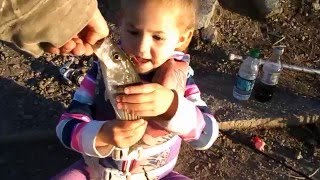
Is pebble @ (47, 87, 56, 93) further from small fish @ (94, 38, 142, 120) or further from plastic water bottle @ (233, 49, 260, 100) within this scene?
small fish @ (94, 38, 142, 120)

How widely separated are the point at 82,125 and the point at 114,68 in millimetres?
606

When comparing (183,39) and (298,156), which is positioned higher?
(183,39)

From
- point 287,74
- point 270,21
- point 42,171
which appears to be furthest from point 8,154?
point 270,21

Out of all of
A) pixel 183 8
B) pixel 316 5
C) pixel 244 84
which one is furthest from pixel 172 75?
pixel 316 5

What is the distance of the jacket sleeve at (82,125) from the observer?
2.81m

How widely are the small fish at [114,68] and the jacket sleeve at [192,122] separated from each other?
0.35 m

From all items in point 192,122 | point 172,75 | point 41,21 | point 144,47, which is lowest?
point 192,122

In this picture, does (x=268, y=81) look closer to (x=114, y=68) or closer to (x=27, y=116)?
(x=27, y=116)

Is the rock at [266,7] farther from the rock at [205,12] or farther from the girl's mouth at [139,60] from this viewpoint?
the girl's mouth at [139,60]

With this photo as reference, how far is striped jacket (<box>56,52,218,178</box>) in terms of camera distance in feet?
9.21

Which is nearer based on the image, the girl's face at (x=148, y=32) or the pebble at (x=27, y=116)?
the girl's face at (x=148, y=32)

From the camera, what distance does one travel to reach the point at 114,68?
7.77ft

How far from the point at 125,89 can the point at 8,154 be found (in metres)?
1.55

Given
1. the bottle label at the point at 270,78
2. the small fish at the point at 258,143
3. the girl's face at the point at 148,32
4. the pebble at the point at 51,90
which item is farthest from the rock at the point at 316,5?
the girl's face at the point at 148,32
